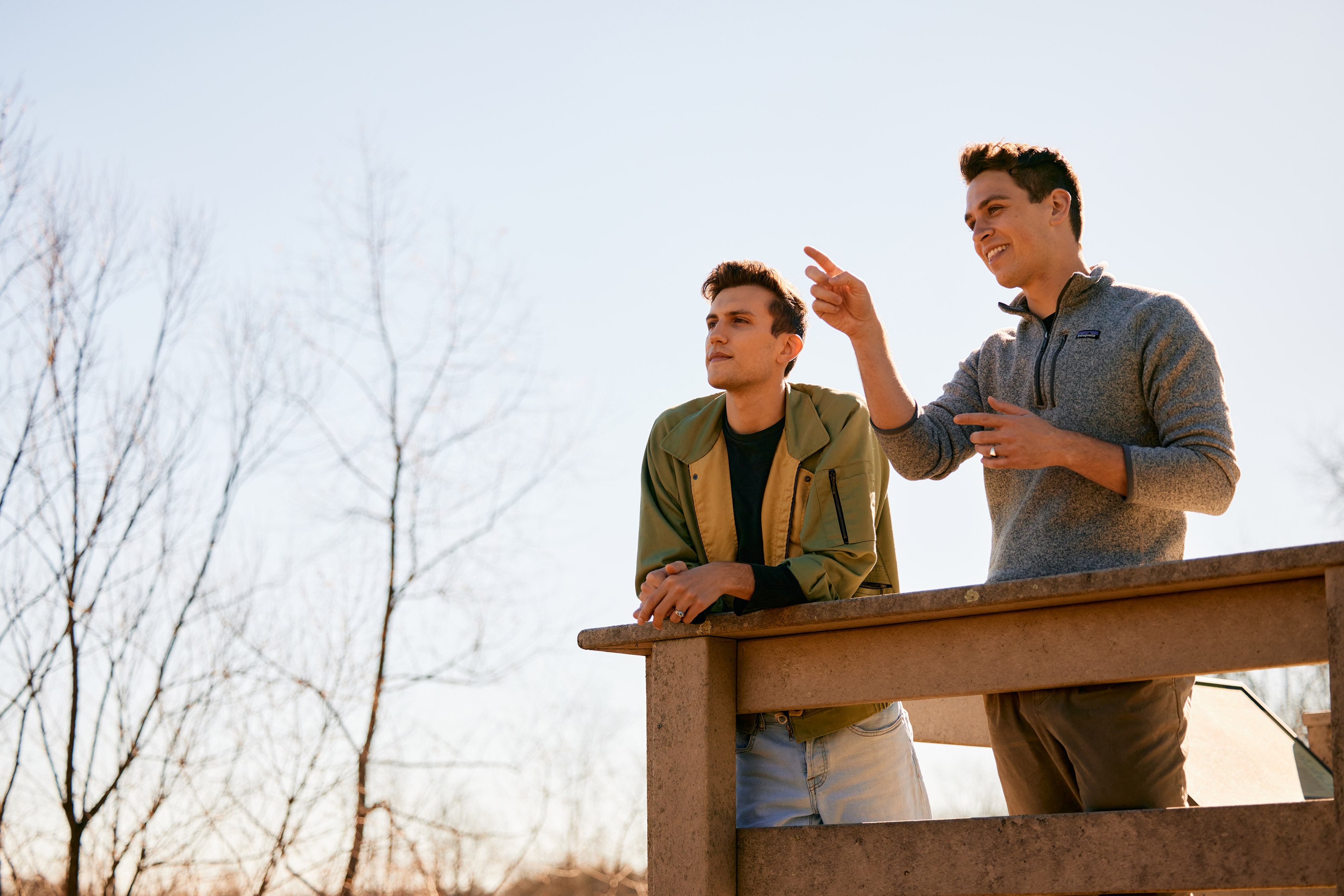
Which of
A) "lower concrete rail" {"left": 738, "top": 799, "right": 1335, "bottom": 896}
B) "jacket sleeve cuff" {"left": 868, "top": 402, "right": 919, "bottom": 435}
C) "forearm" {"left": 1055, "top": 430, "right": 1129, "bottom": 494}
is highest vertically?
"jacket sleeve cuff" {"left": 868, "top": 402, "right": 919, "bottom": 435}

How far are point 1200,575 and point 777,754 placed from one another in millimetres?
1046

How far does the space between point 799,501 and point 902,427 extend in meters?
0.29

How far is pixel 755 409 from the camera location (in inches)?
105

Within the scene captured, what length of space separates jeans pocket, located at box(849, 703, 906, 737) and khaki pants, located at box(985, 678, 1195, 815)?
18.2 inches

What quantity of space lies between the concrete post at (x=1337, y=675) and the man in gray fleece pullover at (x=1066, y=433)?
0.40 m

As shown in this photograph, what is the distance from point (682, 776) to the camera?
6.85ft

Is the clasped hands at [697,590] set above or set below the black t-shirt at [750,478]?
below

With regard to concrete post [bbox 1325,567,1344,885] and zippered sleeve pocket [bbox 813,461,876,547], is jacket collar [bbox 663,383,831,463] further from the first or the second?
concrete post [bbox 1325,567,1344,885]

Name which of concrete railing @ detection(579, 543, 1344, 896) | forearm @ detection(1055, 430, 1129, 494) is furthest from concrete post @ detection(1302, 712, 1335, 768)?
concrete railing @ detection(579, 543, 1344, 896)

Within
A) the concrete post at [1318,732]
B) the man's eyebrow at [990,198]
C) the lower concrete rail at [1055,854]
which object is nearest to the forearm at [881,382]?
the man's eyebrow at [990,198]

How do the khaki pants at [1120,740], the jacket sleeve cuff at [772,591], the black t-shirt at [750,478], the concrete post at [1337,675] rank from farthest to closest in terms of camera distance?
the black t-shirt at [750,478] < the jacket sleeve cuff at [772,591] < the khaki pants at [1120,740] < the concrete post at [1337,675]

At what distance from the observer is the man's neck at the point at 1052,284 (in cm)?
240

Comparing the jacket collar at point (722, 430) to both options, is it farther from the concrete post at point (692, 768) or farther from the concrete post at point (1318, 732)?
the concrete post at point (1318, 732)

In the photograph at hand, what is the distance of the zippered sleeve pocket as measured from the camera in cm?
236
